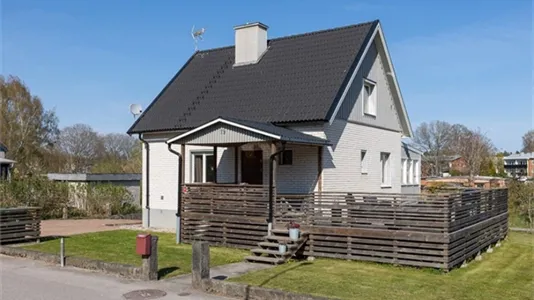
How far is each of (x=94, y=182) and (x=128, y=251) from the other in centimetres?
1483

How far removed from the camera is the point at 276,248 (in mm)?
12648

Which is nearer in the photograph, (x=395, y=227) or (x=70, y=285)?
(x=70, y=285)

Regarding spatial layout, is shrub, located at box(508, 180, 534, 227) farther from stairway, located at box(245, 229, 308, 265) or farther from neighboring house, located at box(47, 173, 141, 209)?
neighboring house, located at box(47, 173, 141, 209)

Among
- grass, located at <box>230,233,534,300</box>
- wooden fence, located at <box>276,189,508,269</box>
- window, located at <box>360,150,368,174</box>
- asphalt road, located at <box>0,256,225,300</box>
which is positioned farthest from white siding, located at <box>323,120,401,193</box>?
asphalt road, located at <box>0,256,225,300</box>

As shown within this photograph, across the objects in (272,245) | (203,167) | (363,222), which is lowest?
(272,245)

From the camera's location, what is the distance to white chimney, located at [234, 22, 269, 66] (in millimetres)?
19953

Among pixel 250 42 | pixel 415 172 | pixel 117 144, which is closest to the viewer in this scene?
pixel 250 42

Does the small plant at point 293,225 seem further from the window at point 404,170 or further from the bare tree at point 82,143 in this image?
the bare tree at point 82,143

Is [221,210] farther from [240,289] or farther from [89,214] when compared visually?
[89,214]

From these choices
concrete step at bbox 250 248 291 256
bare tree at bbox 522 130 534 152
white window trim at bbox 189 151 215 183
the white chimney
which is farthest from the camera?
bare tree at bbox 522 130 534 152

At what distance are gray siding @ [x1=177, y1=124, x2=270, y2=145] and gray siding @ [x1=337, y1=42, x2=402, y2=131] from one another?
397cm

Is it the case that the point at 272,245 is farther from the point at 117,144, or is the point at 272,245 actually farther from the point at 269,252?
the point at 117,144

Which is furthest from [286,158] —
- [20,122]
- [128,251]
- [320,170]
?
[20,122]

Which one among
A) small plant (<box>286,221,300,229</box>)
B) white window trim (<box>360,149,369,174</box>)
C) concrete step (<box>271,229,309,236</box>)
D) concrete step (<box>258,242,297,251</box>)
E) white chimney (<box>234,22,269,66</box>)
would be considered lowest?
concrete step (<box>258,242,297,251</box>)
